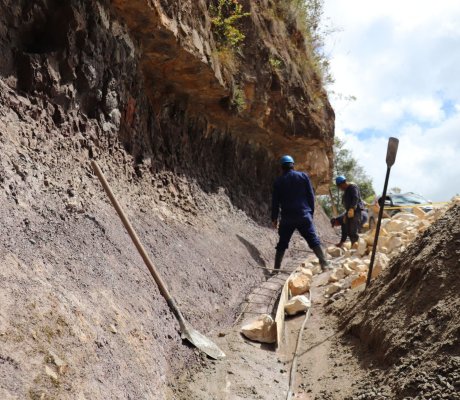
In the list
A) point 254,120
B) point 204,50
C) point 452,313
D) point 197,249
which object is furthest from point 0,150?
point 254,120

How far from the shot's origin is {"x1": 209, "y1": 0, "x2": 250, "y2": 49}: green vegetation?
25.6 ft

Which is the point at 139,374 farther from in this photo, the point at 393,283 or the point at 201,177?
the point at 201,177

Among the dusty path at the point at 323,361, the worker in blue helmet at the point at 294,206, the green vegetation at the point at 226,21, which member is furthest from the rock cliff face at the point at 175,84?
the dusty path at the point at 323,361

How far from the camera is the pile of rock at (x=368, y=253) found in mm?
6035

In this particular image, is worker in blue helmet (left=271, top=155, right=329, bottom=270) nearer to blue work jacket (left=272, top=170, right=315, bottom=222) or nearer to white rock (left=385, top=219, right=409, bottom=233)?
blue work jacket (left=272, top=170, right=315, bottom=222)

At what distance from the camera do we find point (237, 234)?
26.2 feet

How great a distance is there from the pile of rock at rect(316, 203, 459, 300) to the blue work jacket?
1.05 m

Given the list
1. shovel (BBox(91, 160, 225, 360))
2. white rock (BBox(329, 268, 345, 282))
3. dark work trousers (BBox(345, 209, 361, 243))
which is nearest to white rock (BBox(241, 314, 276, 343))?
shovel (BBox(91, 160, 225, 360))

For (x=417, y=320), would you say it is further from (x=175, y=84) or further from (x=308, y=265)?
(x=175, y=84)

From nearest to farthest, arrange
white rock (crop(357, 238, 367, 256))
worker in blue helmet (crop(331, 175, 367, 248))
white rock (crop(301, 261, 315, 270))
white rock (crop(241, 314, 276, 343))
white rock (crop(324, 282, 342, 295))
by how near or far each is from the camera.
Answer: white rock (crop(241, 314, 276, 343)) < white rock (crop(324, 282, 342, 295)) < white rock (crop(301, 261, 315, 270)) < white rock (crop(357, 238, 367, 256)) < worker in blue helmet (crop(331, 175, 367, 248))

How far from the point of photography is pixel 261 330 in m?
4.41

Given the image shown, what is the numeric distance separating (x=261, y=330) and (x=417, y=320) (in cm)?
150

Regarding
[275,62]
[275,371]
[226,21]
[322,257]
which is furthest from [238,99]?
[275,371]

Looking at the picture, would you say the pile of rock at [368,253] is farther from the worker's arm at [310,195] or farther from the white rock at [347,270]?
the worker's arm at [310,195]
